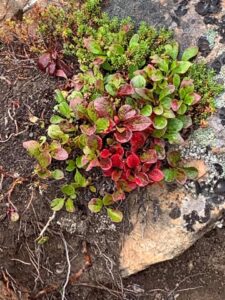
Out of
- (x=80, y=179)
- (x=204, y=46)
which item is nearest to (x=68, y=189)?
(x=80, y=179)

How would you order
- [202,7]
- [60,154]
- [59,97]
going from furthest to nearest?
[202,7]
[59,97]
[60,154]

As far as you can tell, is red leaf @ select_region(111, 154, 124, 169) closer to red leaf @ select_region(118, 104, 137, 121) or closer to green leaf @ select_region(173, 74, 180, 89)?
red leaf @ select_region(118, 104, 137, 121)

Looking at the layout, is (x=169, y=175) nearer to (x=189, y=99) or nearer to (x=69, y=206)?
(x=189, y=99)

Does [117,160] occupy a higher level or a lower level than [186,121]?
lower

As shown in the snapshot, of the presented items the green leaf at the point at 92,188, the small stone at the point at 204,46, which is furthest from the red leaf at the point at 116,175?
the small stone at the point at 204,46

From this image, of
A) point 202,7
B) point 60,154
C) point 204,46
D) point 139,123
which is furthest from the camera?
point 202,7

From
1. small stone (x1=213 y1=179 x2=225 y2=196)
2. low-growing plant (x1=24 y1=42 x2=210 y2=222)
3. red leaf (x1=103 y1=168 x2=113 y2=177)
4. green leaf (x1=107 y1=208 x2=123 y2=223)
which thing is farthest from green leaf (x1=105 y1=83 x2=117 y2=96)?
small stone (x1=213 y1=179 x2=225 y2=196)

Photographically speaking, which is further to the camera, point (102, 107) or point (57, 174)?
point (57, 174)

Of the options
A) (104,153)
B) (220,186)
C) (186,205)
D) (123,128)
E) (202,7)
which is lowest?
(186,205)

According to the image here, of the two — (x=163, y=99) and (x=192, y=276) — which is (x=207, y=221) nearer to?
(x=192, y=276)

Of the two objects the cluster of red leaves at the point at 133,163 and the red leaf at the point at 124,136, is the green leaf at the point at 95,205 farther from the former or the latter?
the red leaf at the point at 124,136
